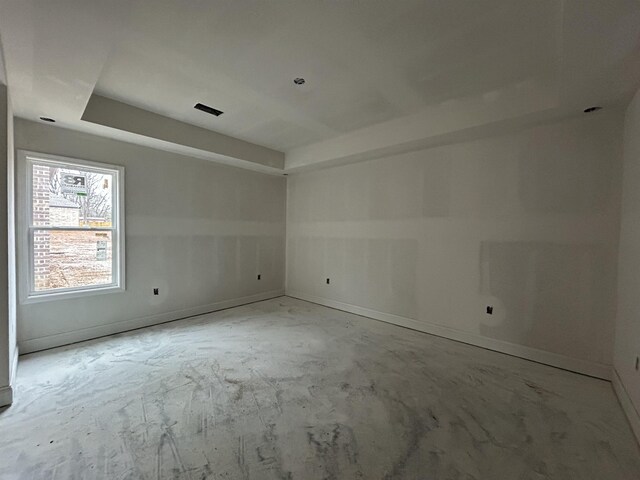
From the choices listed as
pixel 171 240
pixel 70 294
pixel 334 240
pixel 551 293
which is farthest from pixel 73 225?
pixel 551 293

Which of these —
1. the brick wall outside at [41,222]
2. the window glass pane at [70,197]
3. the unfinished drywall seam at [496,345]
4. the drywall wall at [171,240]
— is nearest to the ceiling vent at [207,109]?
the drywall wall at [171,240]

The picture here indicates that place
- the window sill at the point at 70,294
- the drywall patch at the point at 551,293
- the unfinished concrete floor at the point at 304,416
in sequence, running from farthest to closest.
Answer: the window sill at the point at 70,294, the drywall patch at the point at 551,293, the unfinished concrete floor at the point at 304,416

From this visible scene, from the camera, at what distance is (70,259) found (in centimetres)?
343

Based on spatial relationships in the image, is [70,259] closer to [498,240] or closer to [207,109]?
[207,109]

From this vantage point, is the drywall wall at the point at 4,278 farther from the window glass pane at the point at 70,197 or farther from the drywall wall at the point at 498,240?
the drywall wall at the point at 498,240

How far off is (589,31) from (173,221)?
472 centimetres

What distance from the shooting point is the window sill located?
3.14 meters

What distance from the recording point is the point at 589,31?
1.67 metres

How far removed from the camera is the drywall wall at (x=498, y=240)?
9.15 feet

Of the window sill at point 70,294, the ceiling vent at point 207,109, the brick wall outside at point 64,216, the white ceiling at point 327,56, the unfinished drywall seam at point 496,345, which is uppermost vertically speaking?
the ceiling vent at point 207,109

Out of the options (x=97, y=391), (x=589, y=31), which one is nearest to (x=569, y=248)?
(x=589, y=31)

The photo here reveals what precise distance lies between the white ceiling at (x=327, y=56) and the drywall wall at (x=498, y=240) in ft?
1.74

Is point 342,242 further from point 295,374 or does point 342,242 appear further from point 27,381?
point 27,381

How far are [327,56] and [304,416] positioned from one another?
2828 millimetres
